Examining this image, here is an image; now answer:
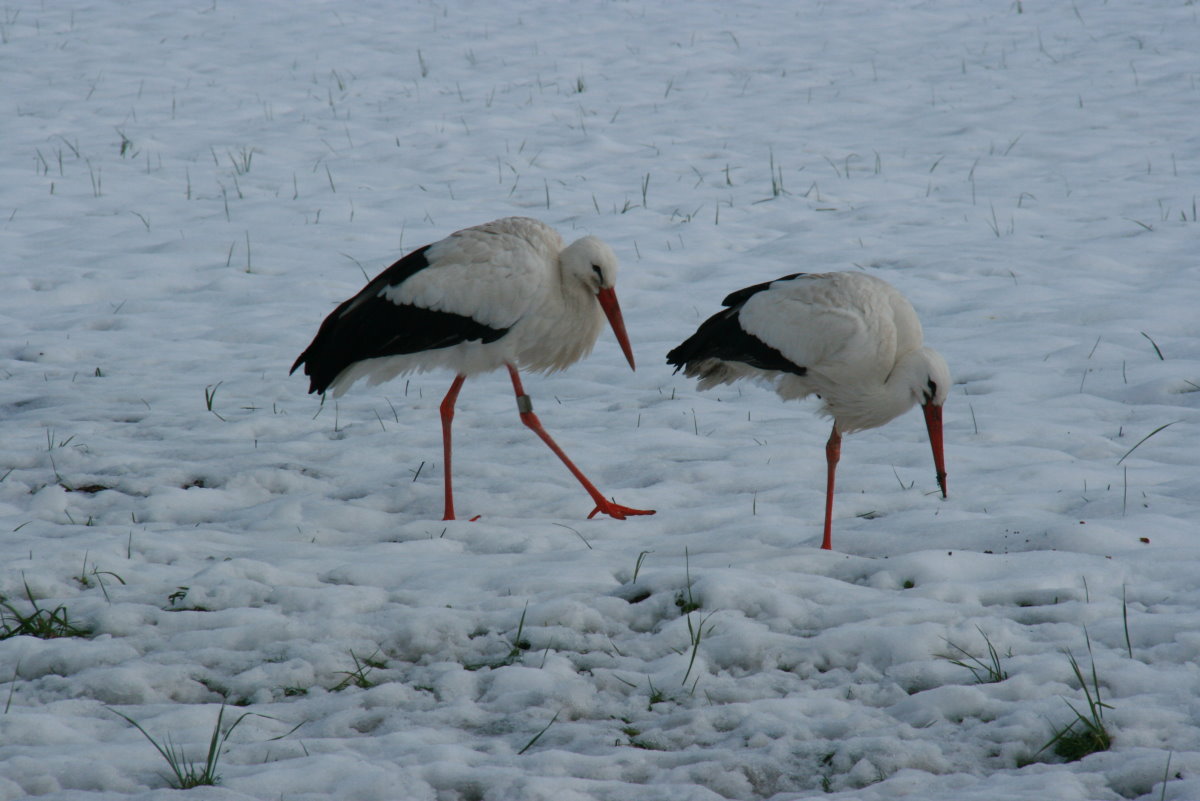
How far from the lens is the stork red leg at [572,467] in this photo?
208 inches

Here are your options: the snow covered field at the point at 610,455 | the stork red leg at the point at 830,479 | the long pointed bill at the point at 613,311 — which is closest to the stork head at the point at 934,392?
the snow covered field at the point at 610,455

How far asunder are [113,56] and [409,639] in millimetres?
12724

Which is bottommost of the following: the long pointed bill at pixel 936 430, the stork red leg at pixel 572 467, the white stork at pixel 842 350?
the stork red leg at pixel 572 467

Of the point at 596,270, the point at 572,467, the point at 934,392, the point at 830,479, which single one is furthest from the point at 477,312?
the point at 934,392

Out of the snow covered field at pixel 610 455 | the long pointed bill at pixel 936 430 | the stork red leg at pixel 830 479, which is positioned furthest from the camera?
the long pointed bill at pixel 936 430

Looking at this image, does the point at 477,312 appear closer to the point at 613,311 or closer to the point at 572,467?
the point at 613,311

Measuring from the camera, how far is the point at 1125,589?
4086mm

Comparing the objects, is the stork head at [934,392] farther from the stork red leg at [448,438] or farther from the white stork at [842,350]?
the stork red leg at [448,438]

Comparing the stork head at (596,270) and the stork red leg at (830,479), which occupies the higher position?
the stork head at (596,270)

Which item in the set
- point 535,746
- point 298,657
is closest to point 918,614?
point 535,746

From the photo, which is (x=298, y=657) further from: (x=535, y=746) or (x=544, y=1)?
(x=544, y=1)

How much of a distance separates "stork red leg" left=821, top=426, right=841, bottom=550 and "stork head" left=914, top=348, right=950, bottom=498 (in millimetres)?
435

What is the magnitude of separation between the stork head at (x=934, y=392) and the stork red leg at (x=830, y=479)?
17.1 inches

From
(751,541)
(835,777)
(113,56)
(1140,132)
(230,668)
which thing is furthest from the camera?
(113,56)
